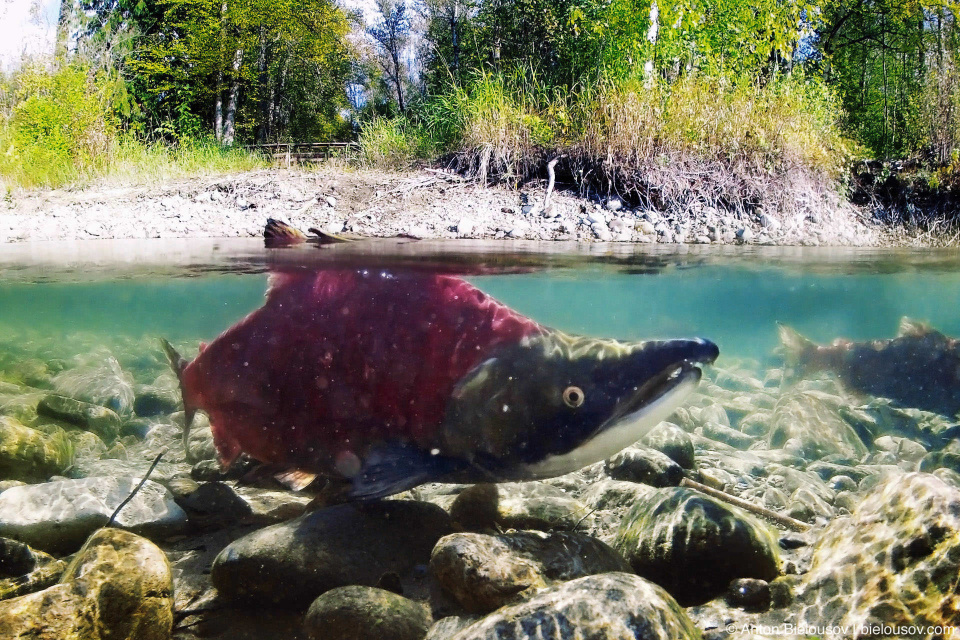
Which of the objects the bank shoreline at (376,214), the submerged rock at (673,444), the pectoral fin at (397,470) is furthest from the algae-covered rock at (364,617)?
the bank shoreline at (376,214)

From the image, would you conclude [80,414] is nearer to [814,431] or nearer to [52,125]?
[814,431]

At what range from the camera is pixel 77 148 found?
12531mm

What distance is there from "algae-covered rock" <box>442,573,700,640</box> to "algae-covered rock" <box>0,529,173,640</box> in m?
1.44

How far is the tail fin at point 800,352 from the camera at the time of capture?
8.70 meters

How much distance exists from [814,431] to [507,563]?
496 cm

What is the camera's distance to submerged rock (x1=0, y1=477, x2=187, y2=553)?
133 inches

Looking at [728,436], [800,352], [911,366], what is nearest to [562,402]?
[728,436]

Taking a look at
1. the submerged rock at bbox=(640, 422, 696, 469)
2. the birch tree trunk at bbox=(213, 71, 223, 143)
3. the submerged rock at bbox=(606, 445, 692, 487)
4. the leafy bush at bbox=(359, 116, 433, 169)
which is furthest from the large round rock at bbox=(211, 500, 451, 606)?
the birch tree trunk at bbox=(213, 71, 223, 143)

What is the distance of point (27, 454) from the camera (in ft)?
14.6

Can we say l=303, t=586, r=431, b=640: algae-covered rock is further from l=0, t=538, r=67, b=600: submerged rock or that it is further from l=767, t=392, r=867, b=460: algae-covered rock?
l=767, t=392, r=867, b=460: algae-covered rock

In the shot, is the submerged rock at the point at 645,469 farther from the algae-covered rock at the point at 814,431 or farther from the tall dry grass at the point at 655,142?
the tall dry grass at the point at 655,142

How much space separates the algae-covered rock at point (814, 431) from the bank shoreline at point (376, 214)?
208cm

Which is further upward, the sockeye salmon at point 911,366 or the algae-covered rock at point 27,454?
the sockeye salmon at point 911,366

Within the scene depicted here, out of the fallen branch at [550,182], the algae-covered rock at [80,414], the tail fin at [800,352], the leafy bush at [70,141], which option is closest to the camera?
the algae-covered rock at [80,414]
